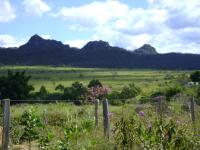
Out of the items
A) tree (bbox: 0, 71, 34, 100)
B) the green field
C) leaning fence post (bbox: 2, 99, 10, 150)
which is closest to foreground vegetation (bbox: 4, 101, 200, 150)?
leaning fence post (bbox: 2, 99, 10, 150)

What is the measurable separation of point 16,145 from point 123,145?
4.05 meters

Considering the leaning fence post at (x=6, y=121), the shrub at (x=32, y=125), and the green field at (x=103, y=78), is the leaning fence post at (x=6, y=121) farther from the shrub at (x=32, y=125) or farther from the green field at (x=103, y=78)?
the green field at (x=103, y=78)

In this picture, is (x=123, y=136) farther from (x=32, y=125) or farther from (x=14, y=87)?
(x=14, y=87)

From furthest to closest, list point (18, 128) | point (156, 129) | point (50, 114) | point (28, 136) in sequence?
point (50, 114)
point (18, 128)
point (28, 136)
point (156, 129)

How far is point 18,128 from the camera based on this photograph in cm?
1392

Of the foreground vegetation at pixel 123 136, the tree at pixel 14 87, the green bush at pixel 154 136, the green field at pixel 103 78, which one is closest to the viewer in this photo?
the green bush at pixel 154 136

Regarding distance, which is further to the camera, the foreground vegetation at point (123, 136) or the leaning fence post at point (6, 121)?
the leaning fence post at point (6, 121)

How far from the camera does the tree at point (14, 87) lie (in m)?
39.6

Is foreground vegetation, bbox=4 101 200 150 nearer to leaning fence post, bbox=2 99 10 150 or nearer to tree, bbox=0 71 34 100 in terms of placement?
leaning fence post, bbox=2 99 10 150

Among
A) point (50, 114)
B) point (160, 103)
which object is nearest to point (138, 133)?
point (160, 103)

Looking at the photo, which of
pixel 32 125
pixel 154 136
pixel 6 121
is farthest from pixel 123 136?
pixel 32 125

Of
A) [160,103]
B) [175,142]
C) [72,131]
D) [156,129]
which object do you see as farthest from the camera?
[160,103]

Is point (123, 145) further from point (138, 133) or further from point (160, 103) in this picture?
point (160, 103)

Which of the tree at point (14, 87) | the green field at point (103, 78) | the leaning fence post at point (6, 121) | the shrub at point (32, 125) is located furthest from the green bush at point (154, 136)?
the green field at point (103, 78)
